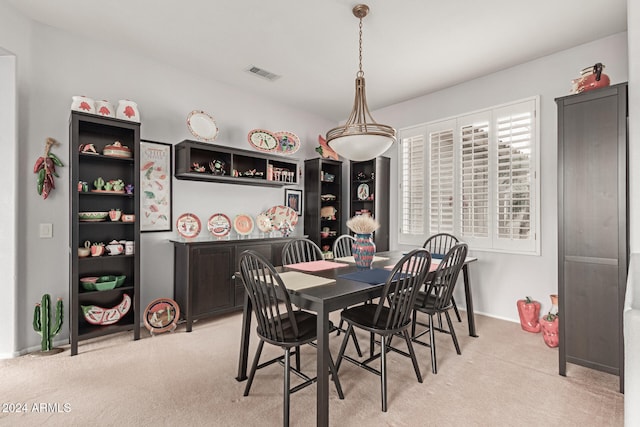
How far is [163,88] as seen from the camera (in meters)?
3.47

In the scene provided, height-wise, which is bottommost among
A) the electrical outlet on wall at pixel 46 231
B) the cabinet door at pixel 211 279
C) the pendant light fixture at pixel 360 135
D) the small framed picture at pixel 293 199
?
the cabinet door at pixel 211 279

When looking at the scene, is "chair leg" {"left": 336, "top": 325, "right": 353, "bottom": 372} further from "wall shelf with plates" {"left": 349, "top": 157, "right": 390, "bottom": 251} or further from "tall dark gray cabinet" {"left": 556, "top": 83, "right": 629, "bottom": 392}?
"wall shelf with plates" {"left": 349, "top": 157, "right": 390, "bottom": 251}

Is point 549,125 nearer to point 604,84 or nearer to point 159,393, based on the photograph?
point 604,84

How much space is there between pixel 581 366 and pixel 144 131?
438 cm

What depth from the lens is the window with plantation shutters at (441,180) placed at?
13.3ft

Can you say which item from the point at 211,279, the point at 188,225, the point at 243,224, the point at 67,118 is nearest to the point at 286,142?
the point at 243,224

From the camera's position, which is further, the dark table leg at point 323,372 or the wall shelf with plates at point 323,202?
the wall shelf with plates at point 323,202

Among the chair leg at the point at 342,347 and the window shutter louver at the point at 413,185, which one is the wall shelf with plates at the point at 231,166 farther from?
the chair leg at the point at 342,347

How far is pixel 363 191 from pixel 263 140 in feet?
5.49

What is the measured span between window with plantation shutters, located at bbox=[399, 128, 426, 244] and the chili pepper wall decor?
3.90 metres

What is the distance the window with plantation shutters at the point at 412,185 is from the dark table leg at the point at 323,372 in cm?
296

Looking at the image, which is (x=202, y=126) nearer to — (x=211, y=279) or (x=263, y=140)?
(x=263, y=140)

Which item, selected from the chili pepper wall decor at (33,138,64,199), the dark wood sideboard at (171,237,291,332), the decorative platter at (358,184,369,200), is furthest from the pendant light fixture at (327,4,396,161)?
the chili pepper wall decor at (33,138,64,199)

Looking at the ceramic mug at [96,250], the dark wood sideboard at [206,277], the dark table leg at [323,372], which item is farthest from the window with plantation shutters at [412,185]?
the ceramic mug at [96,250]
